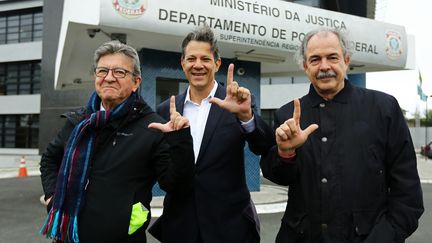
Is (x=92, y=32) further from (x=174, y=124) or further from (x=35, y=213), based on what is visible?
(x=174, y=124)

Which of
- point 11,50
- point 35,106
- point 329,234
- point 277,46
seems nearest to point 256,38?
point 277,46

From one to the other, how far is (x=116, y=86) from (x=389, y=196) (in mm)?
1681

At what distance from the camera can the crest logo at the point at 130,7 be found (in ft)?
19.2

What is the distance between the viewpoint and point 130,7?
5.96m

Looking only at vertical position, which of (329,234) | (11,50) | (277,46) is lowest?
(329,234)

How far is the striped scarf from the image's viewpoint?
2219mm

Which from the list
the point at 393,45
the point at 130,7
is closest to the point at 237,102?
the point at 130,7

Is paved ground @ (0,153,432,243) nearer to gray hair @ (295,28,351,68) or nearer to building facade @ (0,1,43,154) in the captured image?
gray hair @ (295,28,351,68)

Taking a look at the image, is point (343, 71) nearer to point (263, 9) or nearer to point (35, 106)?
point (263, 9)

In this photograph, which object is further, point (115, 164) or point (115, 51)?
point (115, 51)

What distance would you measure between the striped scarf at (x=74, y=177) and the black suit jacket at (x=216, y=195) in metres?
0.57

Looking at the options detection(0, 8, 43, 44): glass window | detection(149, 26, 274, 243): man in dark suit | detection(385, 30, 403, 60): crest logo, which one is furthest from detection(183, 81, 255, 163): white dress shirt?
detection(0, 8, 43, 44): glass window

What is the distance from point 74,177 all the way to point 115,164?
0.24m

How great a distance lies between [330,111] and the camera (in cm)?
219
